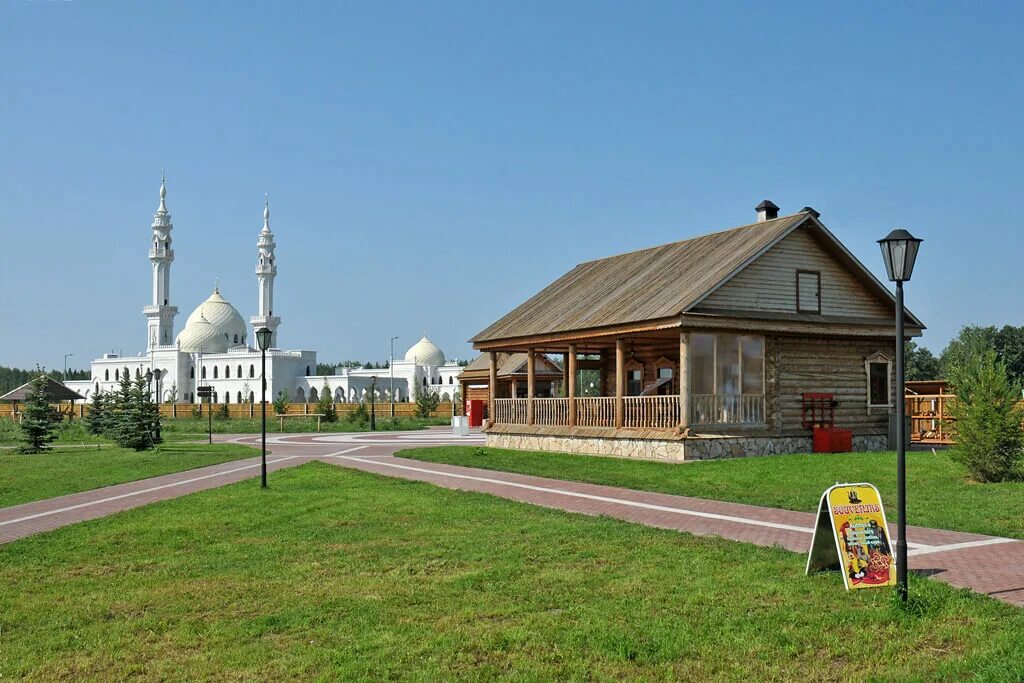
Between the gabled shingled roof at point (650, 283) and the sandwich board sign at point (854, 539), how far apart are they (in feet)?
48.5

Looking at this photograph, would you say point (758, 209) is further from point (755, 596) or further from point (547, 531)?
point (755, 596)

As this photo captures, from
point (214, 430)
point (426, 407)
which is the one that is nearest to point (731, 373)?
point (214, 430)

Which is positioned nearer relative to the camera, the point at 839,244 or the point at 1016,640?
the point at 1016,640

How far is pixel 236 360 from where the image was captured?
380ft

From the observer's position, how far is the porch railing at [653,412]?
25.3 meters

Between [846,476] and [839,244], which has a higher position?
[839,244]

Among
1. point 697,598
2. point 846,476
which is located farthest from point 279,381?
point 697,598

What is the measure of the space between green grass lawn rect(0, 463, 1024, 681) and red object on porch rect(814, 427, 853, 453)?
1539 centimetres

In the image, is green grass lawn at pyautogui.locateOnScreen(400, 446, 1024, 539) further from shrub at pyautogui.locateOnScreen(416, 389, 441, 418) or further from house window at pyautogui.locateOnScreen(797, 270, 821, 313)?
shrub at pyautogui.locateOnScreen(416, 389, 441, 418)

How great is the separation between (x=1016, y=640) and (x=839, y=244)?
2100 cm

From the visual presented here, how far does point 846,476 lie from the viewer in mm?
18828

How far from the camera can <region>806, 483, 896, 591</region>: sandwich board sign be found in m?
8.72

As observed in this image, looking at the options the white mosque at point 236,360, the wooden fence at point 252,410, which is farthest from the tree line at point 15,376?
the wooden fence at point 252,410

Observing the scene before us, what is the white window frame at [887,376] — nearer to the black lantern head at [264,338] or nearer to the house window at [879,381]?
the house window at [879,381]
